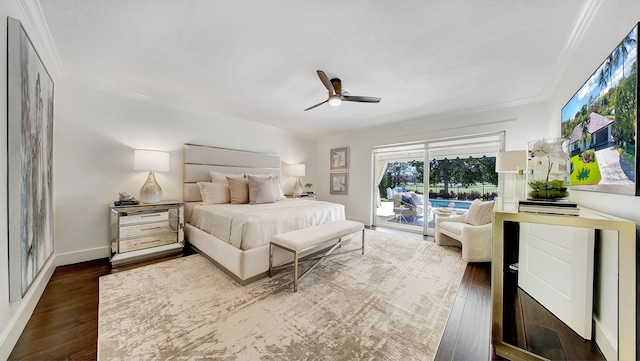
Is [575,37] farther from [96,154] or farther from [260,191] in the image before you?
[96,154]

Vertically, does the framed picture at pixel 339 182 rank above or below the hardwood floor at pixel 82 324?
above

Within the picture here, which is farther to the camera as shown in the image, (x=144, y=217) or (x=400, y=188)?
(x=400, y=188)

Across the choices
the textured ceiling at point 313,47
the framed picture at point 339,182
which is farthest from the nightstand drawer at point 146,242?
the framed picture at point 339,182

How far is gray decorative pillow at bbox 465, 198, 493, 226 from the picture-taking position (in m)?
3.12

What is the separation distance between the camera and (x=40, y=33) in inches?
73.5

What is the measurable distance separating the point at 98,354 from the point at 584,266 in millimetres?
3160

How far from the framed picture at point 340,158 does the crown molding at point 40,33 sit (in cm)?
480

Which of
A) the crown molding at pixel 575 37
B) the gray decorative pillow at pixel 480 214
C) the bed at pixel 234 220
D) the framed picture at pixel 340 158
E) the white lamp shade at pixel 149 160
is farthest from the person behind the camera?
the framed picture at pixel 340 158

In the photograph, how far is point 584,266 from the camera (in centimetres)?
140

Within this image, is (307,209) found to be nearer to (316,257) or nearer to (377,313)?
(316,257)

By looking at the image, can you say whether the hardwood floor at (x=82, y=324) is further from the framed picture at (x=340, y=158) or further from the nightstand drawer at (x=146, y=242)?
the framed picture at (x=340, y=158)

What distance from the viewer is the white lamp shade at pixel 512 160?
Result: 2.85m

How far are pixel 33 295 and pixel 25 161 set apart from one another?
115 cm

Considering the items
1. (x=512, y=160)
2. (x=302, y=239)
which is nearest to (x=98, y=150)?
(x=302, y=239)
